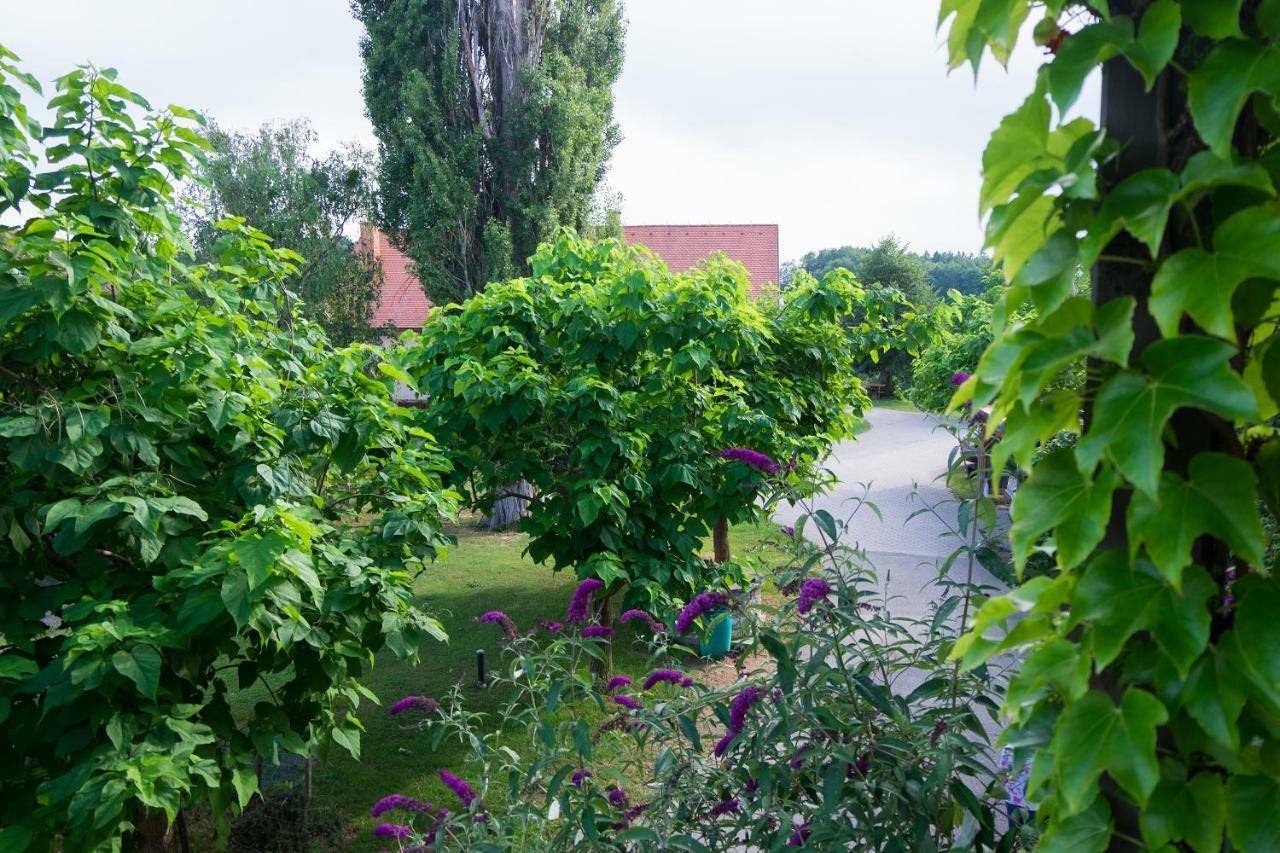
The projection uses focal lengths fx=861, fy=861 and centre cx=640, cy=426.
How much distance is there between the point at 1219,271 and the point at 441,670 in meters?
7.18

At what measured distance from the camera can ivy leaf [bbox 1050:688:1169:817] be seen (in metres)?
0.77

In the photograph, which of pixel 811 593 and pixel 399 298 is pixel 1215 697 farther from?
pixel 399 298

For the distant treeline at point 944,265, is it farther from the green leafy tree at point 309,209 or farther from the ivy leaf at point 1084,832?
the ivy leaf at point 1084,832

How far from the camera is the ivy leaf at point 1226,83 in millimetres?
725

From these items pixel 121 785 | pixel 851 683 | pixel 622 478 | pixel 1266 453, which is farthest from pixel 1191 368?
pixel 622 478

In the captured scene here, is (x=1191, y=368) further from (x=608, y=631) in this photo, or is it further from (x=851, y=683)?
(x=608, y=631)

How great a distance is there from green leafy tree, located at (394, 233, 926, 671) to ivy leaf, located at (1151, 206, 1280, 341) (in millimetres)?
4290

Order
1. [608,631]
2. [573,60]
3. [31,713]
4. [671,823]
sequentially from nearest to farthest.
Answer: [671,823] < [608,631] < [31,713] < [573,60]

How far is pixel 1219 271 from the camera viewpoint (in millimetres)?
737

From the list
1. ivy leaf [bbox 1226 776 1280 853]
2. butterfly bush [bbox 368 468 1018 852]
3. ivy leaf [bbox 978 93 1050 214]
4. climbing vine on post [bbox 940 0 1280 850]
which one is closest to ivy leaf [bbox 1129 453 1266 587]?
climbing vine on post [bbox 940 0 1280 850]

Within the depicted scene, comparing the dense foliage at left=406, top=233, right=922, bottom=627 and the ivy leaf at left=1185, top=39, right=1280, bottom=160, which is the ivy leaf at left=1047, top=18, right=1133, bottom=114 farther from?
the dense foliage at left=406, top=233, right=922, bottom=627

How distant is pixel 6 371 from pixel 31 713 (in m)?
1.09

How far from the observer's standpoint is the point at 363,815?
4.75m

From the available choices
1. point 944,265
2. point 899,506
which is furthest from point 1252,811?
point 944,265
